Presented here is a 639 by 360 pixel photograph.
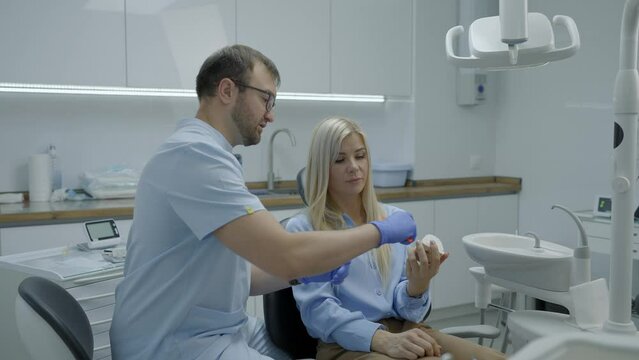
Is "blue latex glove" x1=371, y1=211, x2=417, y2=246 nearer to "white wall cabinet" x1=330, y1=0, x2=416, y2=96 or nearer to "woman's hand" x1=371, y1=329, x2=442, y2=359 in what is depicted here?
"woman's hand" x1=371, y1=329, x2=442, y2=359

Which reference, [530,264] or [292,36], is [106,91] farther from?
[530,264]

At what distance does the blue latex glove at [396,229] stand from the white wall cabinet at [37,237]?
1.52 metres

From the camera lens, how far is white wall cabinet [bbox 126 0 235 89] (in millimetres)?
3037

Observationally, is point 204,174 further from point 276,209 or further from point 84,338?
point 276,209

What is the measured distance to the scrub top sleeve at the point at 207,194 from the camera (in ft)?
4.32

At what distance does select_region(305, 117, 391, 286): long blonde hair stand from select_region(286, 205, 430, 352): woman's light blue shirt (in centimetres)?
3

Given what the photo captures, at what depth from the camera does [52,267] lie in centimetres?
167

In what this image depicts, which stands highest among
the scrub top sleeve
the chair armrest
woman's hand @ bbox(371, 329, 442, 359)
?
the scrub top sleeve

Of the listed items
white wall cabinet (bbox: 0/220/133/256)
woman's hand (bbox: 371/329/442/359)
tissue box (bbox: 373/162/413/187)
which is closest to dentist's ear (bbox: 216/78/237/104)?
woman's hand (bbox: 371/329/442/359)

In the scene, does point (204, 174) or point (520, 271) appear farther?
point (520, 271)

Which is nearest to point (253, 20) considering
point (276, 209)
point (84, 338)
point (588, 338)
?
point (276, 209)

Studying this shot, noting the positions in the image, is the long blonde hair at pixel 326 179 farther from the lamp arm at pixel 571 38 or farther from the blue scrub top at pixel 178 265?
the lamp arm at pixel 571 38

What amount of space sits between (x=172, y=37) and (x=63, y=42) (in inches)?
20.9

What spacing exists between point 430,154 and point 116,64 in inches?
82.5
